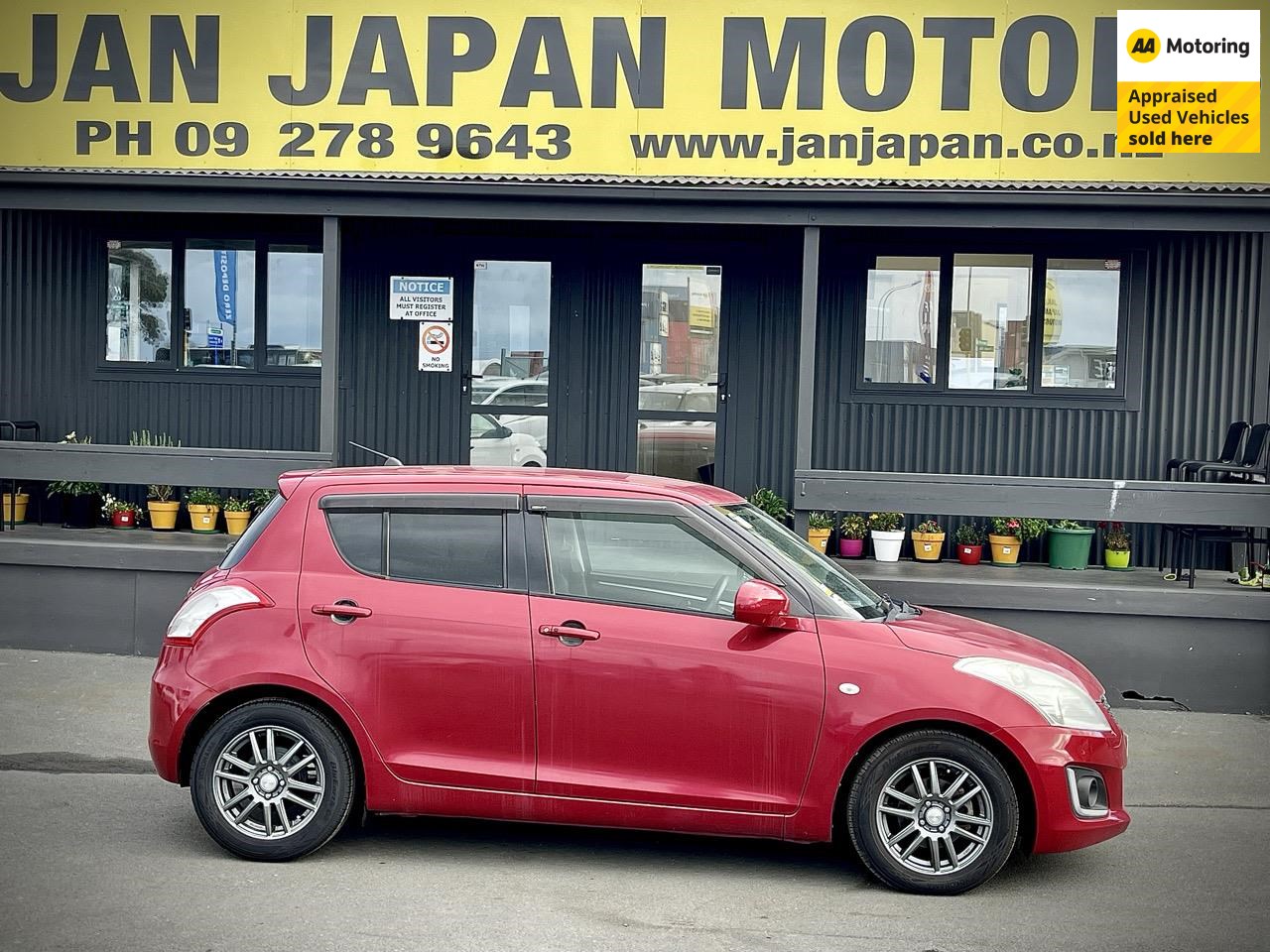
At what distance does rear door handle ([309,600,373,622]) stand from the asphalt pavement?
1.08m

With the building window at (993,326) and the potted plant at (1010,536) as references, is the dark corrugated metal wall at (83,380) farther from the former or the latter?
the potted plant at (1010,536)

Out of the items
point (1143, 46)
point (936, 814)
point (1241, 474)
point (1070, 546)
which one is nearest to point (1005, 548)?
point (1070, 546)

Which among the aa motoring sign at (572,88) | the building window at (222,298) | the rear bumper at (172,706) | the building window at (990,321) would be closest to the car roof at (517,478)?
the rear bumper at (172,706)

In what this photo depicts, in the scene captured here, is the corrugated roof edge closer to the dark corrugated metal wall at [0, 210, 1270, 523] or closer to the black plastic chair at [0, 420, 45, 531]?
the dark corrugated metal wall at [0, 210, 1270, 523]

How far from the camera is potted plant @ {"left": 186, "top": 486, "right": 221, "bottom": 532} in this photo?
11641 mm

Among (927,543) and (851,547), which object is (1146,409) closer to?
(927,543)

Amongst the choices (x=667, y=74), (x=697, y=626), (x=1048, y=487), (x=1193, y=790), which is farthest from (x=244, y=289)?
(x=1193, y=790)

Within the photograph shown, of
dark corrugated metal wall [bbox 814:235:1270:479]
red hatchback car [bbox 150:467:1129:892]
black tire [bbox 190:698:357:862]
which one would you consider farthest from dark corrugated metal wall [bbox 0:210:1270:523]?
black tire [bbox 190:698:357:862]

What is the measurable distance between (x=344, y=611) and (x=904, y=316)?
7596mm

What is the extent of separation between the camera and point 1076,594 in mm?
9641

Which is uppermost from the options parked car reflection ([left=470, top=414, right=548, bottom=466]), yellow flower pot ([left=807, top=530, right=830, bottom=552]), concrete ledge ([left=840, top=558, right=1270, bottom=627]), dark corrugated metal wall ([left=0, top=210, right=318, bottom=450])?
dark corrugated metal wall ([left=0, top=210, right=318, bottom=450])

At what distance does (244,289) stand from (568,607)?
316 inches

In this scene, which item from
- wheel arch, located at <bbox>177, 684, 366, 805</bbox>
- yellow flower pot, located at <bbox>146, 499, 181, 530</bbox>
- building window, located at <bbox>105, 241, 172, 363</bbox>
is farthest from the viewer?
building window, located at <bbox>105, 241, 172, 363</bbox>

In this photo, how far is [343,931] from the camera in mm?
5055
